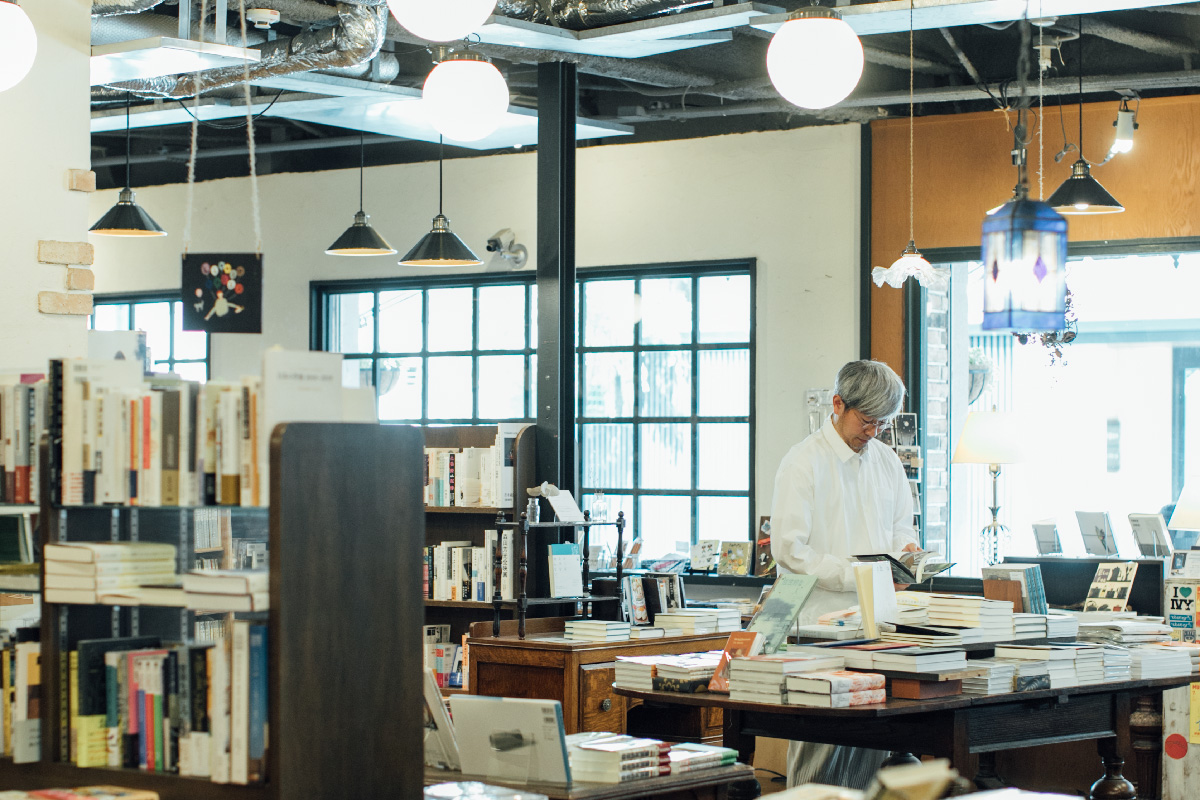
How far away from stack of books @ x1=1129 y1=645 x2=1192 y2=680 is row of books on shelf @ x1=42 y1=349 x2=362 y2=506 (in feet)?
9.48

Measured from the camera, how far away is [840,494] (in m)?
5.16

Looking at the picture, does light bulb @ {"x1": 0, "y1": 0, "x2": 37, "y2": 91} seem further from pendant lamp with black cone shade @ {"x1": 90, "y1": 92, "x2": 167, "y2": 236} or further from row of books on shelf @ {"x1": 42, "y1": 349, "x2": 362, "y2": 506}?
pendant lamp with black cone shade @ {"x1": 90, "y1": 92, "x2": 167, "y2": 236}

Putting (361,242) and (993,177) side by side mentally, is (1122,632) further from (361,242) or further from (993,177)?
(361,242)

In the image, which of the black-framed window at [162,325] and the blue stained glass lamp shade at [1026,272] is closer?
the blue stained glass lamp shade at [1026,272]

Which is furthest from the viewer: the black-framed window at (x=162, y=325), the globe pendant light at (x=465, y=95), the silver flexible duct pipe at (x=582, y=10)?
the black-framed window at (x=162, y=325)

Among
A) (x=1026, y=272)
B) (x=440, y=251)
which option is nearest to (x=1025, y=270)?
(x=1026, y=272)

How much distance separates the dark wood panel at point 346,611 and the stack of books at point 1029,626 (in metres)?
2.28

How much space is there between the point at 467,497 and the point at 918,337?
118 inches

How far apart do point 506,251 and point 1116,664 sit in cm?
590

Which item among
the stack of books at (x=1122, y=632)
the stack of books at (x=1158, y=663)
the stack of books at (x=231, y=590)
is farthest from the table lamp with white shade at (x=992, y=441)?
the stack of books at (x=231, y=590)

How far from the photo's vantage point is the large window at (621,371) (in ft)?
30.0

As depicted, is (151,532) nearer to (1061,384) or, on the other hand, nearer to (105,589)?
(105,589)

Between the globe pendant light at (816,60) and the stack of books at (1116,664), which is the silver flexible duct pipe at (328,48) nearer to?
the globe pendant light at (816,60)

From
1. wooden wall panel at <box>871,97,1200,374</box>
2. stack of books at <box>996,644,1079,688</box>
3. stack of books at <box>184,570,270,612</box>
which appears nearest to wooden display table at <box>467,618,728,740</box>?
stack of books at <box>996,644,1079,688</box>
